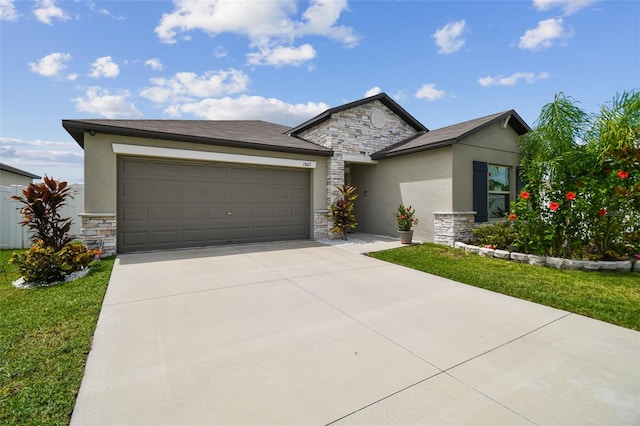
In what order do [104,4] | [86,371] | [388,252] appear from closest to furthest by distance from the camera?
[86,371], [104,4], [388,252]

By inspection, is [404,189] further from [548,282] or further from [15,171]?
[15,171]

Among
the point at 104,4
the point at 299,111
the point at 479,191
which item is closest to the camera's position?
the point at 104,4

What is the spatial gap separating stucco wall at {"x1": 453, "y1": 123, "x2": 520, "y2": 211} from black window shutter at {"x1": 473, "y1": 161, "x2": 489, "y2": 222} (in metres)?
0.18

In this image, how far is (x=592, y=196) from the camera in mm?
6191

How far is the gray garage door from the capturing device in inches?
306

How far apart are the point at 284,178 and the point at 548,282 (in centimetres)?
751

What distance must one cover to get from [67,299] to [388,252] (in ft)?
22.0

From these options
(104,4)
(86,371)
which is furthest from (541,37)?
(86,371)

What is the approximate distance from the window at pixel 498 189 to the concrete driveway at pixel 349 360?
21.7 ft

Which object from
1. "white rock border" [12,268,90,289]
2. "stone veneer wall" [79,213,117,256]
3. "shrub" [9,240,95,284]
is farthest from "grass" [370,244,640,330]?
"stone veneer wall" [79,213,117,256]

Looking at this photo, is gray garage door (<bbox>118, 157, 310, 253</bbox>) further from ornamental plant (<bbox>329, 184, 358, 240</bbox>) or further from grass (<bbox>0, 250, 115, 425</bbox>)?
grass (<bbox>0, 250, 115, 425</bbox>)

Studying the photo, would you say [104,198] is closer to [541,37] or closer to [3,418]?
[3,418]

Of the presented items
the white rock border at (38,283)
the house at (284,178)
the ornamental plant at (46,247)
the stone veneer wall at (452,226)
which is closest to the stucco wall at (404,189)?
the house at (284,178)

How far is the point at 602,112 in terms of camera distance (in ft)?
21.1
